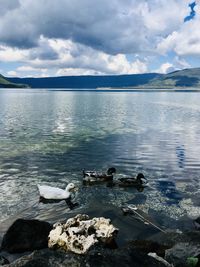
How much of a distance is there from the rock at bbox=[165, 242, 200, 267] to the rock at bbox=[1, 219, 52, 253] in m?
6.87

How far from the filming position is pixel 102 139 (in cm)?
5878

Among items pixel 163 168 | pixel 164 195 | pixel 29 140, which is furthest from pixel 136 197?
pixel 29 140

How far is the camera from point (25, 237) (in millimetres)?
18922

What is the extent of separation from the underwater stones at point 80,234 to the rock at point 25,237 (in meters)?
0.75

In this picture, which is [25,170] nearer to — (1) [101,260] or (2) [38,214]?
(2) [38,214]

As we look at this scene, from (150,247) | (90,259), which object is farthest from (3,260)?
(150,247)

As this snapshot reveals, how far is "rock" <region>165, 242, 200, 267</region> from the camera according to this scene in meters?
16.4

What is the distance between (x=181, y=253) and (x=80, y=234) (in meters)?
5.46

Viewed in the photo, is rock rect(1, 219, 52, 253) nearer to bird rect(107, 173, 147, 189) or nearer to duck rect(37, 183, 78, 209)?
duck rect(37, 183, 78, 209)

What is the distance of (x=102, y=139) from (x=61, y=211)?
111 feet

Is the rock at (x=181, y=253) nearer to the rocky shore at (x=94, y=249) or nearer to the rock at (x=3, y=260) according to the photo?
the rocky shore at (x=94, y=249)

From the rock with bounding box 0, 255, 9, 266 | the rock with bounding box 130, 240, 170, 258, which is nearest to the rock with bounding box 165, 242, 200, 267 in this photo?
the rock with bounding box 130, 240, 170, 258

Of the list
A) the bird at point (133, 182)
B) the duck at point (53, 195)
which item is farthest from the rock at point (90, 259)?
the bird at point (133, 182)

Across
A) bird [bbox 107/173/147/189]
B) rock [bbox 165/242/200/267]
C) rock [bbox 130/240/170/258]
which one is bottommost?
bird [bbox 107/173/147/189]
